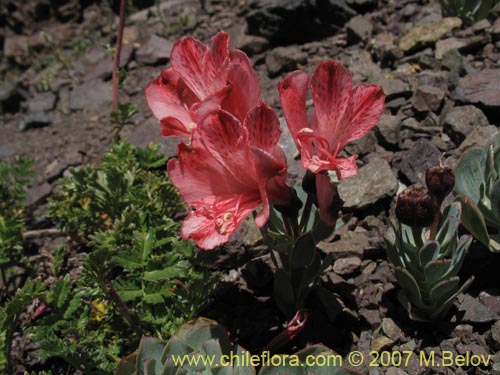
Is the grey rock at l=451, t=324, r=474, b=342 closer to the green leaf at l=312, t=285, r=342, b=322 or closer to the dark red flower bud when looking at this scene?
the green leaf at l=312, t=285, r=342, b=322

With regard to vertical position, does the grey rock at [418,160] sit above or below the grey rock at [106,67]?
above

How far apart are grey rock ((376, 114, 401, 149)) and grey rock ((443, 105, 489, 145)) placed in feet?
1.03

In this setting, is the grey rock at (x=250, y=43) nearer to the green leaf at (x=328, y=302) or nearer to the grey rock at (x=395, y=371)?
the green leaf at (x=328, y=302)

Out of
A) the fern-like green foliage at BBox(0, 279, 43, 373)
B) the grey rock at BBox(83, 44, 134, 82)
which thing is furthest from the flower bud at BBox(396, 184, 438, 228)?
the grey rock at BBox(83, 44, 134, 82)

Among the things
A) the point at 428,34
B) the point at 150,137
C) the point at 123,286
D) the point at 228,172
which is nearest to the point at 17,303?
the point at 123,286

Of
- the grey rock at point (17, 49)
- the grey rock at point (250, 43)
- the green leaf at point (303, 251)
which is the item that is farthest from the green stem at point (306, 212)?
the grey rock at point (17, 49)

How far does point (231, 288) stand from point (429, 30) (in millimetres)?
2782

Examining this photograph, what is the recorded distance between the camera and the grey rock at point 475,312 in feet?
8.24

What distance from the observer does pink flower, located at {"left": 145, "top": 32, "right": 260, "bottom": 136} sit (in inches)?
76.7

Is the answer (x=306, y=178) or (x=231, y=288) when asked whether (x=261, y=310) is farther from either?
(x=306, y=178)

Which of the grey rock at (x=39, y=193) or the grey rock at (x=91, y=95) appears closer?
the grey rock at (x=39, y=193)

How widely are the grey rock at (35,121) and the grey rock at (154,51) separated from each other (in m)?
1.10

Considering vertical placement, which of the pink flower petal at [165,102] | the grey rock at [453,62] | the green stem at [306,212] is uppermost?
the pink flower petal at [165,102]

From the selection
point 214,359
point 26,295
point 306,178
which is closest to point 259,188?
point 306,178
